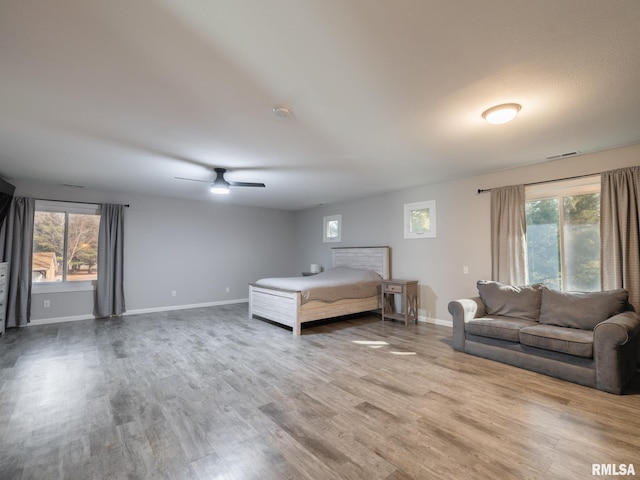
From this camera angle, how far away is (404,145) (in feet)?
11.3

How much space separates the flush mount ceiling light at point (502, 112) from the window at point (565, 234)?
81.4 inches

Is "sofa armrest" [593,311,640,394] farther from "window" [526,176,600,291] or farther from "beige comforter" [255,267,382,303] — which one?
"beige comforter" [255,267,382,303]

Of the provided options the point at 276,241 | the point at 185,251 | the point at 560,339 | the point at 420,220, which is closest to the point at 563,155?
the point at 420,220

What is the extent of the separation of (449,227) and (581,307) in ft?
7.14

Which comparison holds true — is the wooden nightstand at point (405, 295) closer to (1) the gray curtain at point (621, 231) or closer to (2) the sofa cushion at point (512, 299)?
(2) the sofa cushion at point (512, 299)

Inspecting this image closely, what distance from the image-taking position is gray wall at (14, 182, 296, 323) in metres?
5.68

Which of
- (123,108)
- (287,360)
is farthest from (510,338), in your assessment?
(123,108)

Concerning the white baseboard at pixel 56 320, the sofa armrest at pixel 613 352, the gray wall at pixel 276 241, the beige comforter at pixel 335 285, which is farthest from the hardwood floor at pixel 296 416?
the gray wall at pixel 276 241

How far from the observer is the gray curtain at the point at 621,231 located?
321 centimetres

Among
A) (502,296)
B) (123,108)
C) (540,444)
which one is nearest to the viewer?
(540,444)

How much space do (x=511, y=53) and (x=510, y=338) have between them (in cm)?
288

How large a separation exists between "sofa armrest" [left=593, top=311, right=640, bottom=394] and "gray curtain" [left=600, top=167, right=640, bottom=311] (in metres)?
0.72

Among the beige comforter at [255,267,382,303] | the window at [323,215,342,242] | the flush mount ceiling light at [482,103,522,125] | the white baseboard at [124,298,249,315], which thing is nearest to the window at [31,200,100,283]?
the white baseboard at [124,298,249,315]

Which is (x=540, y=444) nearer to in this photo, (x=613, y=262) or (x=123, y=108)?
(x=613, y=262)
